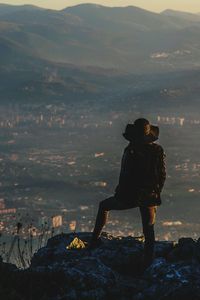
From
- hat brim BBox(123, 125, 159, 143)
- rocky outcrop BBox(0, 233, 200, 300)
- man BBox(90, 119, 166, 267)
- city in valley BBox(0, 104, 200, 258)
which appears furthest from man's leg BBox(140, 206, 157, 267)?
city in valley BBox(0, 104, 200, 258)

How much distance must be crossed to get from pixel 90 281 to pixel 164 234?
81.7 metres

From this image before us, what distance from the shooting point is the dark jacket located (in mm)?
11844

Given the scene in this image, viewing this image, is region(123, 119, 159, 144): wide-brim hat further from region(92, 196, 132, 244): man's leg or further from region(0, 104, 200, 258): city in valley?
region(0, 104, 200, 258): city in valley

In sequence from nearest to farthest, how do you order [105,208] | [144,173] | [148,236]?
1. [144,173]
2. [148,236]
3. [105,208]

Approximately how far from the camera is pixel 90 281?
10.7 meters

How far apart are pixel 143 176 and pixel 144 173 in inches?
2.1

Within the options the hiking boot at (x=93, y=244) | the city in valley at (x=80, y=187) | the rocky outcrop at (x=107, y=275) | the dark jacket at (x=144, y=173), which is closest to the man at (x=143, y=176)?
Answer: the dark jacket at (x=144, y=173)

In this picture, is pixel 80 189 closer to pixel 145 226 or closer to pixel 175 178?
pixel 175 178

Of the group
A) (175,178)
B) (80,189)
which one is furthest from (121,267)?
(175,178)

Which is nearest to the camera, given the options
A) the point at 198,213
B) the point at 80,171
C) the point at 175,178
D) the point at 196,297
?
the point at 196,297

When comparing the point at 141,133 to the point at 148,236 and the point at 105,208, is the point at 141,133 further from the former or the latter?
the point at 148,236

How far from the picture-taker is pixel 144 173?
11.9 m

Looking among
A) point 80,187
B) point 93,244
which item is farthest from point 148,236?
point 80,187

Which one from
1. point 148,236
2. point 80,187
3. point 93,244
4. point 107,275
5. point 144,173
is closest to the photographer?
point 107,275
